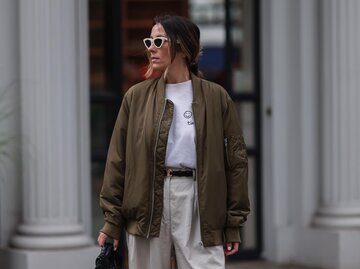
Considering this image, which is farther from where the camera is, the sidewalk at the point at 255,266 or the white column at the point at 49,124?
the sidewalk at the point at 255,266

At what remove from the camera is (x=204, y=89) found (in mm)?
4664

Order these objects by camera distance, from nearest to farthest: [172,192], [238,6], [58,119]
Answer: [172,192] → [58,119] → [238,6]

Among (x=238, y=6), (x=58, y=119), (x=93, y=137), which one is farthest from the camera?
(x=238, y=6)

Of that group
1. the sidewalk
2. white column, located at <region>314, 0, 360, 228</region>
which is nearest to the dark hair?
white column, located at <region>314, 0, 360, 228</region>

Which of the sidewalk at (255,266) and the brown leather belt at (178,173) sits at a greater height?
the brown leather belt at (178,173)

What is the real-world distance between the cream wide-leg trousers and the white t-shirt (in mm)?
75

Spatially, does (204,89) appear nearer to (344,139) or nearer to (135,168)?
(135,168)

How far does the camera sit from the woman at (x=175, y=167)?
4566 millimetres

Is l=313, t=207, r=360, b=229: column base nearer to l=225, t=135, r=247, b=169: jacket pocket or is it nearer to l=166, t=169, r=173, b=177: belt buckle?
l=225, t=135, r=247, b=169: jacket pocket

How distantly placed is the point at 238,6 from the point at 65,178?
2.21m

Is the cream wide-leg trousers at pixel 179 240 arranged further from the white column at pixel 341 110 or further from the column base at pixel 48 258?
the white column at pixel 341 110

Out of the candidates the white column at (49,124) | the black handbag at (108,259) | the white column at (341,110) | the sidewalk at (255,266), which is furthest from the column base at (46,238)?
the black handbag at (108,259)

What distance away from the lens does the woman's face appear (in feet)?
15.2

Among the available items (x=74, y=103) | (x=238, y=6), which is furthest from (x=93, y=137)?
(x=238, y=6)
